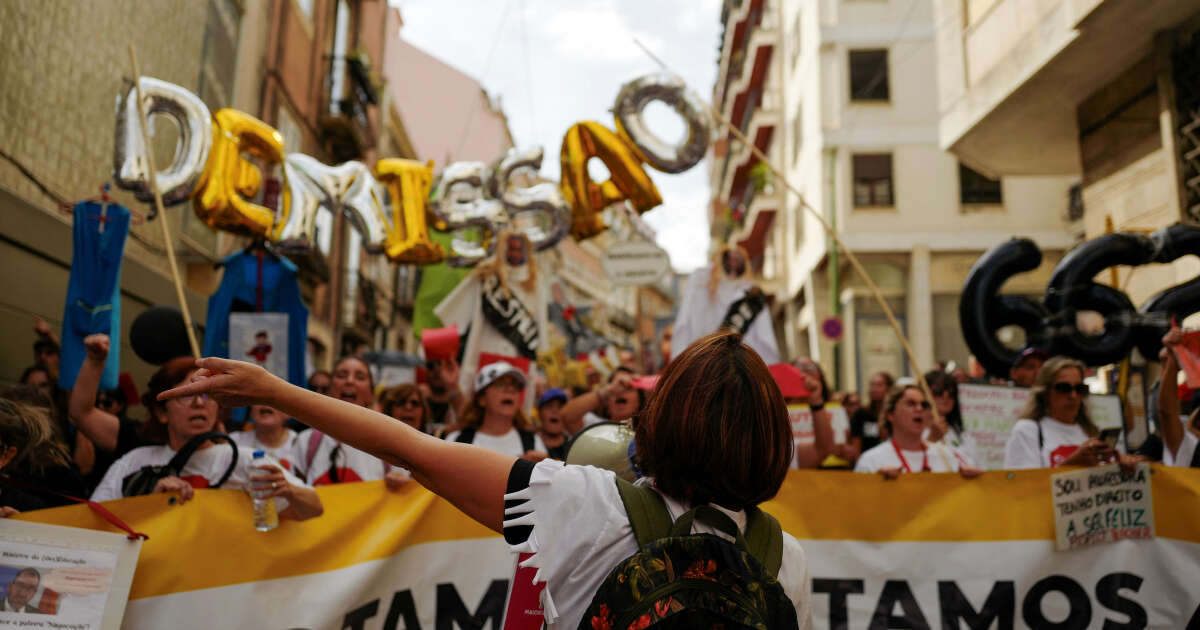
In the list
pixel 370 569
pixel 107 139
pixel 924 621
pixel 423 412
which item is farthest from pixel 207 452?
pixel 107 139

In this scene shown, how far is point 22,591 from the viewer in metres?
3.08

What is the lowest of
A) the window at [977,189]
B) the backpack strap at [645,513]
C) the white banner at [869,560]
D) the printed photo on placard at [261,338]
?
the white banner at [869,560]

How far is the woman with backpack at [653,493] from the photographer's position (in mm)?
1776

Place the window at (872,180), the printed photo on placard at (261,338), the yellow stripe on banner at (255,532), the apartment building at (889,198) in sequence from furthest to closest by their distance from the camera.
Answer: the window at (872,180) < the apartment building at (889,198) < the printed photo on placard at (261,338) < the yellow stripe on banner at (255,532)

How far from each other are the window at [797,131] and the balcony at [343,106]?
36.8ft

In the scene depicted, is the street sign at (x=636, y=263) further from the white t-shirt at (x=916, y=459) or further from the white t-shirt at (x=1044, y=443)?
Answer: the white t-shirt at (x=1044, y=443)

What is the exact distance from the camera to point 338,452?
4.82 meters

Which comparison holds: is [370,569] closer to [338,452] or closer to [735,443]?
[338,452]

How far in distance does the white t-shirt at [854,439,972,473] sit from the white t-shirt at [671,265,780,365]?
3404 mm

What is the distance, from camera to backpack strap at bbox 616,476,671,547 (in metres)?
1.84

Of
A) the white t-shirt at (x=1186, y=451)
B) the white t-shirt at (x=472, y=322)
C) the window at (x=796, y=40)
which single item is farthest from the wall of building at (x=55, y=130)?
the window at (x=796, y=40)

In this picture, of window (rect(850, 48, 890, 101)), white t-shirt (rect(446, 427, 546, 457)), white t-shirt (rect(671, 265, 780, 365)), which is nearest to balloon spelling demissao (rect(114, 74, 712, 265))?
white t-shirt (rect(671, 265, 780, 365))

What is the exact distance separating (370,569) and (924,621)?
2329mm

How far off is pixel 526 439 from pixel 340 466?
0.94 m
